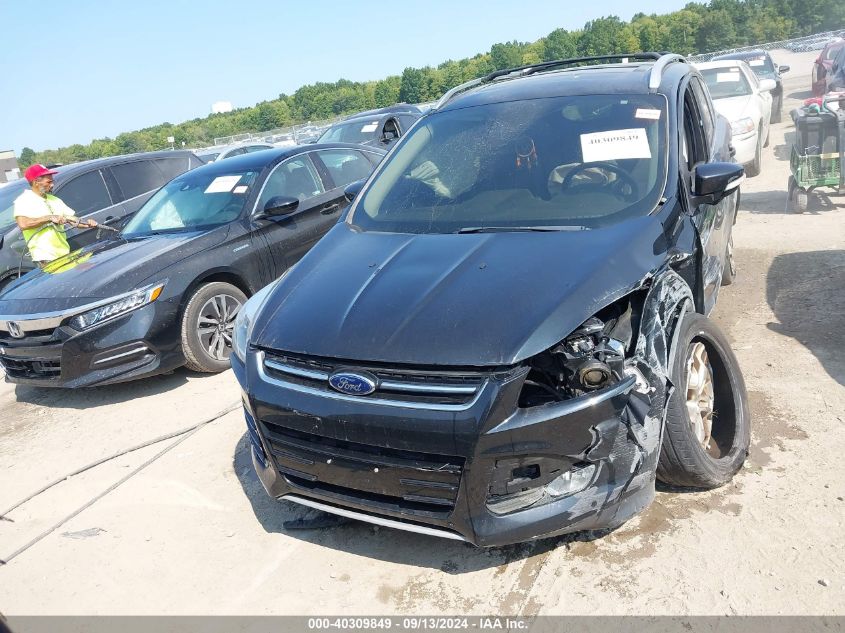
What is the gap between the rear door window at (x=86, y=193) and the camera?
28.7 ft

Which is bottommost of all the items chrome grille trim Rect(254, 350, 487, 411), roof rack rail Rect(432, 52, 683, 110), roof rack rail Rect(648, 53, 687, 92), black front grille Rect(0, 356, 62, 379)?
black front grille Rect(0, 356, 62, 379)

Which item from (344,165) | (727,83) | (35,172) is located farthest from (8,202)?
(727,83)

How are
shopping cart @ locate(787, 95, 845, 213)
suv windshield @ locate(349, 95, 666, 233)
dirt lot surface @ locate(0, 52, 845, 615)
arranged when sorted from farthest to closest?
1. shopping cart @ locate(787, 95, 845, 213)
2. suv windshield @ locate(349, 95, 666, 233)
3. dirt lot surface @ locate(0, 52, 845, 615)

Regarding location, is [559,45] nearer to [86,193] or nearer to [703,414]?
[86,193]

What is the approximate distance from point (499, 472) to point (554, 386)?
15.6 inches

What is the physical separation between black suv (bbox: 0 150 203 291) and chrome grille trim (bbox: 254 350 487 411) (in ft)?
21.5

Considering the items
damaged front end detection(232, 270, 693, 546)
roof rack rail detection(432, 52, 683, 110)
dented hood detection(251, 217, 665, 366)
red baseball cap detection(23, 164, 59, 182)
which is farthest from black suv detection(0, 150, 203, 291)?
damaged front end detection(232, 270, 693, 546)

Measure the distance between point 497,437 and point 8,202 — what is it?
9102 mm

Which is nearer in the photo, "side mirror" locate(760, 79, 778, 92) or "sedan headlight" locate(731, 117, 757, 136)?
"sedan headlight" locate(731, 117, 757, 136)

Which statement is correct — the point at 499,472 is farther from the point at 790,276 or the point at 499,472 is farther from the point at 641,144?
the point at 790,276

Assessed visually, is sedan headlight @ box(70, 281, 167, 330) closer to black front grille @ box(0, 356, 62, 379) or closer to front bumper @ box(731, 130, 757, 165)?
black front grille @ box(0, 356, 62, 379)

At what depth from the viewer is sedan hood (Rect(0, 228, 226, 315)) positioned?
520 centimetres

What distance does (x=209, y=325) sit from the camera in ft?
18.5

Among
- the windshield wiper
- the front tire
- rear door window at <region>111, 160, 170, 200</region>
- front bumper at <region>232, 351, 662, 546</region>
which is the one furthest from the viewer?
rear door window at <region>111, 160, 170, 200</region>
